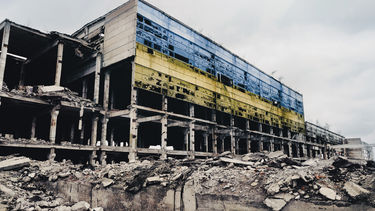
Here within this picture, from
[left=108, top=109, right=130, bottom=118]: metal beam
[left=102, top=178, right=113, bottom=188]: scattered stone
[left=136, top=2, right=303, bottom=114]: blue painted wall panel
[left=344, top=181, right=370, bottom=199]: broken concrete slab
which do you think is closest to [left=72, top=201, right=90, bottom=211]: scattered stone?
[left=102, top=178, right=113, bottom=188]: scattered stone

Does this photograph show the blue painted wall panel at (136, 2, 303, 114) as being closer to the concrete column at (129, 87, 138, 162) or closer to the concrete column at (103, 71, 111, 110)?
the concrete column at (103, 71, 111, 110)

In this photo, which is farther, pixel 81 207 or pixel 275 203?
pixel 81 207

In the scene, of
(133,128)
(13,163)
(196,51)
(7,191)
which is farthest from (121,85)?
(7,191)

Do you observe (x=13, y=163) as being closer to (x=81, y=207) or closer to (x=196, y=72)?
(x=81, y=207)

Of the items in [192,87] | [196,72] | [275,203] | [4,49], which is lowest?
[275,203]

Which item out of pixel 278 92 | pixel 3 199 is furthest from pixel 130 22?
pixel 278 92

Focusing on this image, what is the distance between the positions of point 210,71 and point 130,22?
10807mm

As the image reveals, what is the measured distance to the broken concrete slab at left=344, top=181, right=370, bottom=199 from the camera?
7.44 meters

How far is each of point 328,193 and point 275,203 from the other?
1.59 m

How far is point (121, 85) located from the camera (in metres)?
27.9

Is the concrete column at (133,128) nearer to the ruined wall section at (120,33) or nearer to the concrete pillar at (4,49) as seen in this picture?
the ruined wall section at (120,33)

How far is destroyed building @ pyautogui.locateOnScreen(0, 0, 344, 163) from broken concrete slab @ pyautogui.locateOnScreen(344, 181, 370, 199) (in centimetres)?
1608

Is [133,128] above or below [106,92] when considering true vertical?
below

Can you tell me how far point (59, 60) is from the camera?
21812mm
